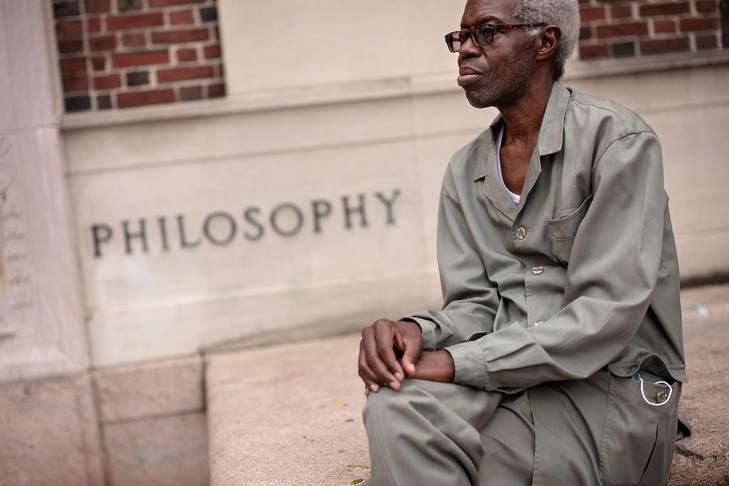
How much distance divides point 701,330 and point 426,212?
1.59 m

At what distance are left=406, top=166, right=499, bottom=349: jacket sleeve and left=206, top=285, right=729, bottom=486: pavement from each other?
1.95 feet

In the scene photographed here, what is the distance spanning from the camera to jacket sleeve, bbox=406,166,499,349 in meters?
2.14

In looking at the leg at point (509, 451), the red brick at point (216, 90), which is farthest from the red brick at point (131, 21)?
the leg at point (509, 451)

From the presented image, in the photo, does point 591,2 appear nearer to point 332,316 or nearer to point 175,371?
point 332,316

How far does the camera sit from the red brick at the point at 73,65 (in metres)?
4.29

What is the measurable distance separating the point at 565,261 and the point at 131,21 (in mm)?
3146

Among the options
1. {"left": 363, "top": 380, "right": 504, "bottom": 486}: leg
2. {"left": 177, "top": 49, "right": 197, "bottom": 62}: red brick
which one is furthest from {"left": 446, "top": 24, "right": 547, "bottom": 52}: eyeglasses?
{"left": 177, "top": 49, "right": 197, "bottom": 62}: red brick

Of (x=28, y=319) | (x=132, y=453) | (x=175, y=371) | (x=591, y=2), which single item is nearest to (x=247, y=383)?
(x=175, y=371)

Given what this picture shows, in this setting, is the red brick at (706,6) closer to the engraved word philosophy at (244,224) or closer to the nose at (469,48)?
the engraved word philosophy at (244,224)

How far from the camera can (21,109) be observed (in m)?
4.10

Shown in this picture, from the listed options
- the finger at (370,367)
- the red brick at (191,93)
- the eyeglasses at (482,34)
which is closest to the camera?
the finger at (370,367)

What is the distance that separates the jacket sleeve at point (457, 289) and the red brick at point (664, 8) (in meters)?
2.87

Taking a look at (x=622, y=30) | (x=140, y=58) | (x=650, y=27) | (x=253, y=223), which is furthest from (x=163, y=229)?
(x=650, y=27)

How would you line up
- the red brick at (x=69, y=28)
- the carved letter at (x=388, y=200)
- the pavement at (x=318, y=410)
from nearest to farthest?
the pavement at (x=318, y=410) < the red brick at (x=69, y=28) < the carved letter at (x=388, y=200)
